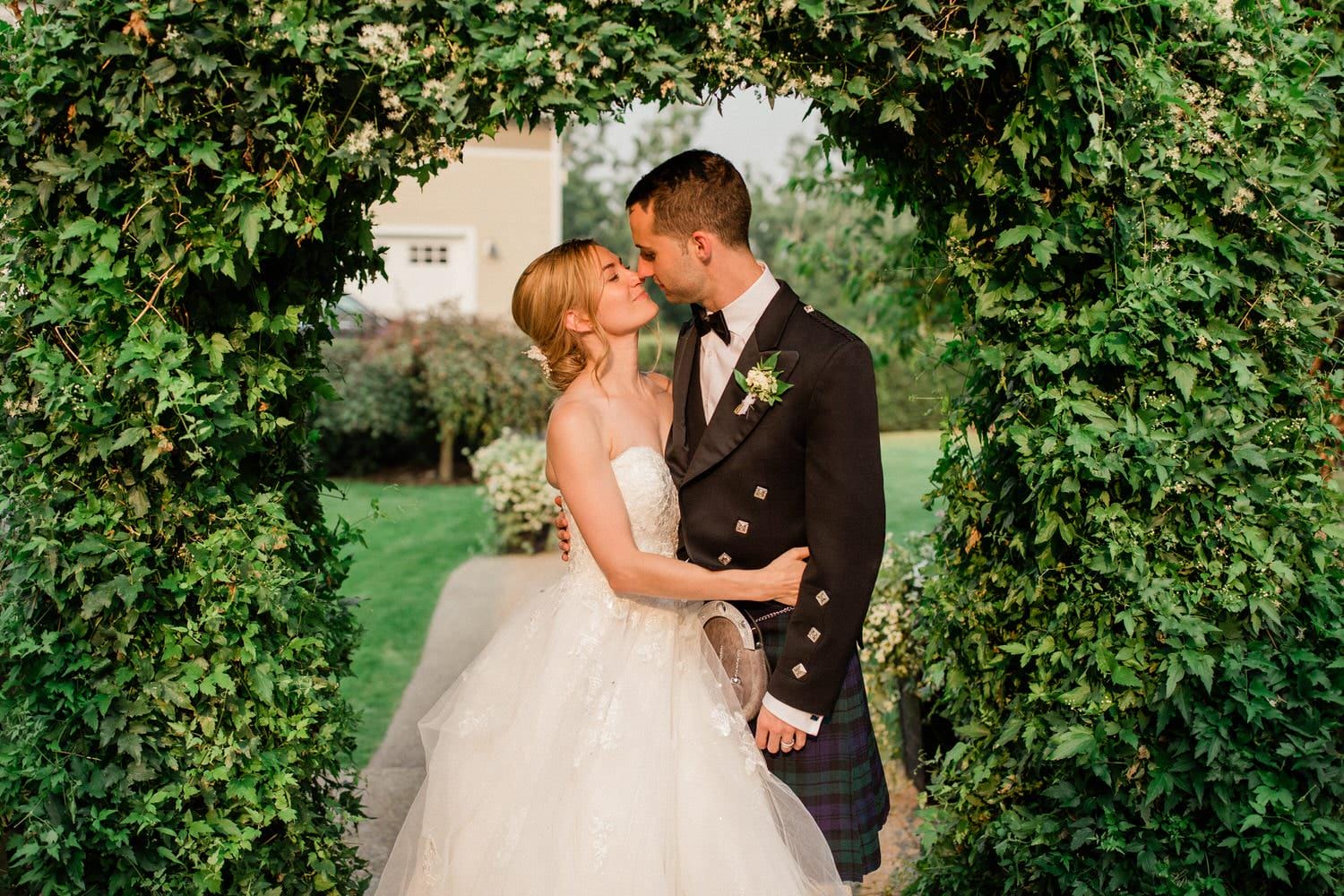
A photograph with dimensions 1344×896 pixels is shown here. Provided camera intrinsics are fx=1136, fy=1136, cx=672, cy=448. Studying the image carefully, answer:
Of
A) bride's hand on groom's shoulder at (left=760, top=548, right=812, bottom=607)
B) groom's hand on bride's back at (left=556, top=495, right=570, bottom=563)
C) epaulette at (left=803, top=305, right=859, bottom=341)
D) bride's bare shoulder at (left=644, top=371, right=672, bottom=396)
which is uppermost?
epaulette at (left=803, top=305, right=859, bottom=341)

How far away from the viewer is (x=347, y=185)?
2.92 metres

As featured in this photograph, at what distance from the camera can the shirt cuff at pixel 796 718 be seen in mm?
2902

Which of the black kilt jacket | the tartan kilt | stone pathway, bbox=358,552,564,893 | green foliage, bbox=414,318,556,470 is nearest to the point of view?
the black kilt jacket

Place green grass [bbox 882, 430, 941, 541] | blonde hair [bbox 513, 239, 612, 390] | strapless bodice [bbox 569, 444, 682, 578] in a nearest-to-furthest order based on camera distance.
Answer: strapless bodice [bbox 569, 444, 682, 578]
blonde hair [bbox 513, 239, 612, 390]
green grass [bbox 882, 430, 941, 541]

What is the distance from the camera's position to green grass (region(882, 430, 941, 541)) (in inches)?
431

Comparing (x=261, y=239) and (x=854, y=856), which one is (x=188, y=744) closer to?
(x=261, y=239)

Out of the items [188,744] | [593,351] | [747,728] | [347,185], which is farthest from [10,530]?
[747,728]

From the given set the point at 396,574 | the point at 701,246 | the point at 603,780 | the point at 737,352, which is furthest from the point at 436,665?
the point at 701,246

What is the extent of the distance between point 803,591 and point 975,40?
1392mm

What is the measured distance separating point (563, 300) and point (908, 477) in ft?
36.6

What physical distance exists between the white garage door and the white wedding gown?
17.7 metres

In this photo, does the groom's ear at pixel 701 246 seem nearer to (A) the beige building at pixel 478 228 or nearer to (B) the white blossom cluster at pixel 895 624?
(B) the white blossom cluster at pixel 895 624

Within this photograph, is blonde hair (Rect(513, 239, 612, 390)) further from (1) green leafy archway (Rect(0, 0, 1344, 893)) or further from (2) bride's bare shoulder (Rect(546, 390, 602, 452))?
(1) green leafy archway (Rect(0, 0, 1344, 893))

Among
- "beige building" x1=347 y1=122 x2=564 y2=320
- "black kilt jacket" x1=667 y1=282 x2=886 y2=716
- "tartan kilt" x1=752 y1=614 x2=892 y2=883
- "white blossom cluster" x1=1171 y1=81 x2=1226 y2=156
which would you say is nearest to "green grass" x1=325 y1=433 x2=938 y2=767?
"black kilt jacket" x1=667 y1=282 x2=886 y2=716
